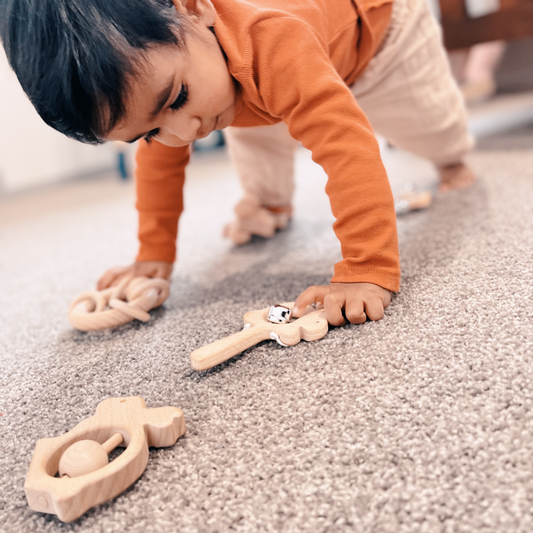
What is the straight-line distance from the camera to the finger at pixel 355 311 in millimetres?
502

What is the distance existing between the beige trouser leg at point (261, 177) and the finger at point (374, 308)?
1.38ft

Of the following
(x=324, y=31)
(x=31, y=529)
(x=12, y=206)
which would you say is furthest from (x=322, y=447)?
(x=12, y=206)

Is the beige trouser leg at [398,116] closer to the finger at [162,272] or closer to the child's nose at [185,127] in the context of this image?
the finger at [162,272]

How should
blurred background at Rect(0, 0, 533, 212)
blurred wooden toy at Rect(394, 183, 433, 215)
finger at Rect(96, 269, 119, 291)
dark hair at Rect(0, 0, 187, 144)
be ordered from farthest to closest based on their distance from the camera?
blurred background at Rect(0, 0, 533, 212) < blurred wooden toy at Rect(394, 183, 433, 215) < finger at Rect(96, 269, 119, 291) < dark hair at Rect(0, 0, 187, 144)

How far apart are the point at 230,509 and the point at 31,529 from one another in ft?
0.43

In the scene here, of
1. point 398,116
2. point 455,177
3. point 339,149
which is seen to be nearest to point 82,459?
point 339,149

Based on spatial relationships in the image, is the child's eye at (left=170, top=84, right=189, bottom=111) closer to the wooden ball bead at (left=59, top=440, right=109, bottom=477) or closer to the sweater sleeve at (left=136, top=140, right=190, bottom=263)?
the sweater sleeve at (left=136, top=140, right=190, bottom=263)

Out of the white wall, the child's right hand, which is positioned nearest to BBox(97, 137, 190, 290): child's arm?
the child's right hand

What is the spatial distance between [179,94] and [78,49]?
0.34 ft

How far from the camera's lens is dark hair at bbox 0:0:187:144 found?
1.50 feet

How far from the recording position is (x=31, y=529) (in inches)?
13.4

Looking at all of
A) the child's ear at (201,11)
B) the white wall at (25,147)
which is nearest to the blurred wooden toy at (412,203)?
the child's ear at (201,11)

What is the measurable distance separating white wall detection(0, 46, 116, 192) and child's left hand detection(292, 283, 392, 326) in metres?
1.53

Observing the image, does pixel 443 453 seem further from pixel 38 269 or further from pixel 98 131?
pixel 38 269
